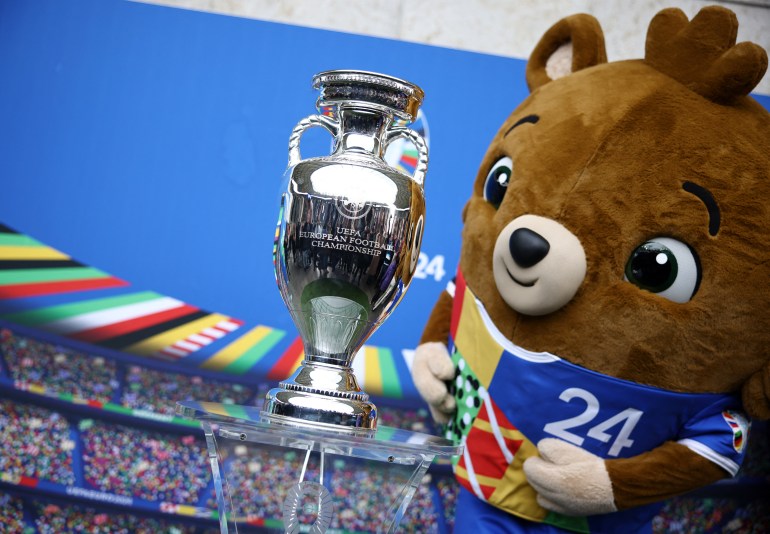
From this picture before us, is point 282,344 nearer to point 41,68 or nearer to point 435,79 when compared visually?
point 435,79

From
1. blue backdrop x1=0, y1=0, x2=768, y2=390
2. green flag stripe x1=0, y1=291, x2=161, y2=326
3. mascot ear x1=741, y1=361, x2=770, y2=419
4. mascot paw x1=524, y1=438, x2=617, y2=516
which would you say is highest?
blue backdrop x1=0, y1=0, x2=768, y2=390

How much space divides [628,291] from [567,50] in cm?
59

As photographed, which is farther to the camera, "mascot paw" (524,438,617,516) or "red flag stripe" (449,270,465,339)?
"red flag stripe" (449,270,465,339)

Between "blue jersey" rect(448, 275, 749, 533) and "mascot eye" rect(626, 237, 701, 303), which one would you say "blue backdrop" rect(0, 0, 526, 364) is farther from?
"mascot eye" rect(626, 237, 701, 303)

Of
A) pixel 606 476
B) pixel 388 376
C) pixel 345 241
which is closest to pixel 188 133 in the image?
pixel 388 376

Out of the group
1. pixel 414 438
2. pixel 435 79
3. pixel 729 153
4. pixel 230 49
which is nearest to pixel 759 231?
pixel 729 153

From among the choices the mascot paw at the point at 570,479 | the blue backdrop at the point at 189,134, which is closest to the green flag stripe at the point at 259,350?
the blue backdrop at the point at 189,134

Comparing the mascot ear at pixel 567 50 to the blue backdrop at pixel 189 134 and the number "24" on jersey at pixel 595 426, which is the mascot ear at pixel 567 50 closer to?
the blue backdrop at pixel 189 134

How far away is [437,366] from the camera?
174cm

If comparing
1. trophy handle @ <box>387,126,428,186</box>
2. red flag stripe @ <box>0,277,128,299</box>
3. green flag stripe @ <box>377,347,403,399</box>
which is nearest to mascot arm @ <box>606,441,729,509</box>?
trophy handle @ <box>387,126,428,186</box>

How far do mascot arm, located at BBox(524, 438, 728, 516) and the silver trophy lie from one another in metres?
0.47

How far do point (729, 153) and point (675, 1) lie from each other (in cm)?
101

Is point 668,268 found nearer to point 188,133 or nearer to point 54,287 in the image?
point 188,133

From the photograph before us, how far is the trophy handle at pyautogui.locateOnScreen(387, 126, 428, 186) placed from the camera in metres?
1.22
